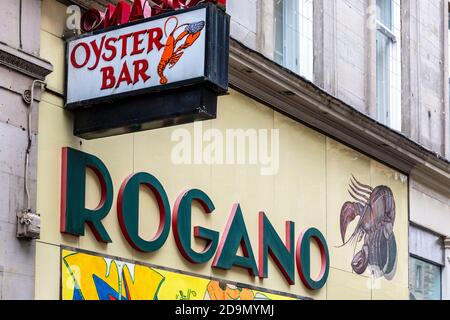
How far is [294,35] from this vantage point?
779 inches

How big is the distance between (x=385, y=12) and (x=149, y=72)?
10054 millimetres

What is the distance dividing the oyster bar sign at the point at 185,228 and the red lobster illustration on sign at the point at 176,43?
1486 millimetres

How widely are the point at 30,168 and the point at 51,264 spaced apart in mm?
1118

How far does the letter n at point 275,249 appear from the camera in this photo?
684 inches

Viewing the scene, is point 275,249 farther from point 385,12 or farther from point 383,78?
point 385,12

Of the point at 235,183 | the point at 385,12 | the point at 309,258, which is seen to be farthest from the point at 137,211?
the point at 385,12

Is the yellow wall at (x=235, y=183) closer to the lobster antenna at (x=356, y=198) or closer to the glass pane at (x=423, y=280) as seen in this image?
the lobster antenna at (x=356, y=198)

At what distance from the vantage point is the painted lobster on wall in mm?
20250

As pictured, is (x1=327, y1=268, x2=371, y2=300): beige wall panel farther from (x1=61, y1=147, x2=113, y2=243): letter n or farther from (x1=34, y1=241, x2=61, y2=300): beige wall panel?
(x1=34, y1=241, x2=61, y2=300): beige wall panel

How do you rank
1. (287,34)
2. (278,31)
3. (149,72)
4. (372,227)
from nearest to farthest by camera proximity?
(149,72) → (278,31) → (287,34) → (372,227)

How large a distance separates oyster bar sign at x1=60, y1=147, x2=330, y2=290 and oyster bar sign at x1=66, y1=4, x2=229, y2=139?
652mm

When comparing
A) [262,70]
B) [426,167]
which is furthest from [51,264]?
[426,167]

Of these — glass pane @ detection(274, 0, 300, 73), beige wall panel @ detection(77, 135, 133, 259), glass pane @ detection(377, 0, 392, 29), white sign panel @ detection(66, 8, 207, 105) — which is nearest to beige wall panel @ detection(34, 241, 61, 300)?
beige wall panel @ detection(77, 135, 133, 259)

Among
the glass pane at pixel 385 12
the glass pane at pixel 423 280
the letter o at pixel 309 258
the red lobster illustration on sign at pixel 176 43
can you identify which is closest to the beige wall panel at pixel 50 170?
the red lobster illustration on sign at pixel 176 43
